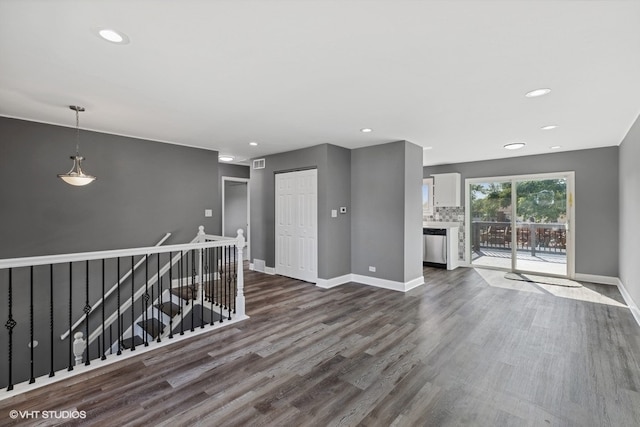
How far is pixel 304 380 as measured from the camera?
2428 mm

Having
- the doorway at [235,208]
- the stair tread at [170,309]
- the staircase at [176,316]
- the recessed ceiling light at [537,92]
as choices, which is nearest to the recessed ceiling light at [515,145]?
the recessed ceiling light at [537,92]

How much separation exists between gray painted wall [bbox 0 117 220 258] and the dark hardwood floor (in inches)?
100

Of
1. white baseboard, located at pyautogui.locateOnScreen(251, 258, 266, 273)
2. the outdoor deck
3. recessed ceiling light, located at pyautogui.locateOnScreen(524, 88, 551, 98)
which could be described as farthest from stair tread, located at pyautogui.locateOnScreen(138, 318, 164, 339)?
the outdoor deck

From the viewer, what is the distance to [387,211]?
5160 mm

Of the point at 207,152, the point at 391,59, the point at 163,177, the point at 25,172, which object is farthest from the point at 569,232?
the point at 25,172

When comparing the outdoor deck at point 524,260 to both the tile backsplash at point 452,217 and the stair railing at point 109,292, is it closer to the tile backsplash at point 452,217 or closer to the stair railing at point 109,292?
the tile backsplash at point 452,217

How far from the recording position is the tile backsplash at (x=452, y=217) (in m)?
7.23

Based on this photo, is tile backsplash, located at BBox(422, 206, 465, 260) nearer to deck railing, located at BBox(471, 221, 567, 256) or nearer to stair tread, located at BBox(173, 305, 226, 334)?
deck railing, located at BBox(471, 221, 567, 256)

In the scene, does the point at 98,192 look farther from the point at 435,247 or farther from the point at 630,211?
the point at 630,211

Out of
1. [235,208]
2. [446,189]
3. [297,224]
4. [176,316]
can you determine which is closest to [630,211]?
[446,189]

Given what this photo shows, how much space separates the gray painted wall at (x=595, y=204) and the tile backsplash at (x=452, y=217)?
196cm

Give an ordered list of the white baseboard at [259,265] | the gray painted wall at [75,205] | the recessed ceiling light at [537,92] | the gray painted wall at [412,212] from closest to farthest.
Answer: the recessed ceiling light at [537,92]
the gray painted wall at [75,205]
the gray painted wall at [412,212]
the white baseboard at [259,265]

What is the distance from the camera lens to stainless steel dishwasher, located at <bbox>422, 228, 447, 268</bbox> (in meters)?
6.89

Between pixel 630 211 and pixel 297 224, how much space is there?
5070 mm
